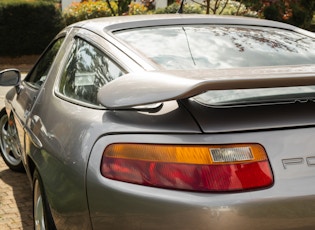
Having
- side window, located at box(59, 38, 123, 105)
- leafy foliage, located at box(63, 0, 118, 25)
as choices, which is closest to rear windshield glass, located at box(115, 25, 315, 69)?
side window, located at box(59, 38, 123, 105)

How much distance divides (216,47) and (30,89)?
5.28 feet

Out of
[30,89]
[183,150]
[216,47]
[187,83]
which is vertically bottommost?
[30,89]

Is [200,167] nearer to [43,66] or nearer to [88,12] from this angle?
[43,66]

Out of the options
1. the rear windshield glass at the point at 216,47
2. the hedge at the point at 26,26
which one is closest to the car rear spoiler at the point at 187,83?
the rear windshield glass at the point at 216,47

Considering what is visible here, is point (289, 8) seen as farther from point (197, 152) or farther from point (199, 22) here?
point (197, 152)

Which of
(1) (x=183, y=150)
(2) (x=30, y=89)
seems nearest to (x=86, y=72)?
(2) (x=30, y=89)

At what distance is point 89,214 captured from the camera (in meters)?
2.18

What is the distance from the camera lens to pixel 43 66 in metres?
4.11

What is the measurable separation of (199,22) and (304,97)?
1274 mm

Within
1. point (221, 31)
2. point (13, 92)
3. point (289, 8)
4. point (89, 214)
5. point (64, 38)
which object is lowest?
point (289, 8)

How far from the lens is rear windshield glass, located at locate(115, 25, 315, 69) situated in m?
2.82

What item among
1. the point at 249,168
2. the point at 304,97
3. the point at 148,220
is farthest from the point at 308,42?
the point at 148,220

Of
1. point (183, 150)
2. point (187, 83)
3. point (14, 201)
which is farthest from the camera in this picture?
point (14, 201)

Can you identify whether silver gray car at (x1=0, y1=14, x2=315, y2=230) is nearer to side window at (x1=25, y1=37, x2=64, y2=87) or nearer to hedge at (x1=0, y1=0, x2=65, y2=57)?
side window at (x1=25, y1=37, x2=64, y2=87)
